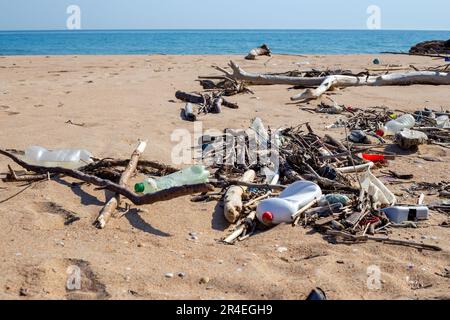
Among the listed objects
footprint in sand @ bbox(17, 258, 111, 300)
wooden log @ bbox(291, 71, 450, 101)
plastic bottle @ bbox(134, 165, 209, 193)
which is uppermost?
wooden log @ bbox(291, 71, 450, 101)

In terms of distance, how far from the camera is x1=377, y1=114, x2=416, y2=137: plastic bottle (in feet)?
17.5

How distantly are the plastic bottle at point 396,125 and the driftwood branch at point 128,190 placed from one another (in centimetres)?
302

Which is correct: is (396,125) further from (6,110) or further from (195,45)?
(195,45)

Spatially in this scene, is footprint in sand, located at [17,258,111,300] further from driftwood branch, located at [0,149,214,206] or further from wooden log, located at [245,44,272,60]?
wooden log, located at [245,44,272,60]

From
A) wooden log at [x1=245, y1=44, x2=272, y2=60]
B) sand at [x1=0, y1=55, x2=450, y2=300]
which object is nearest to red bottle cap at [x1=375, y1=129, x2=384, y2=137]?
sand at [x1=0, y1=55, x2=450, y2=300]

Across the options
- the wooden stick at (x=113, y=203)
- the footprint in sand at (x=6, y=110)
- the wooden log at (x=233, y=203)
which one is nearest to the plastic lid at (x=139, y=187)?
the wooden stick at (x=113, y=203)

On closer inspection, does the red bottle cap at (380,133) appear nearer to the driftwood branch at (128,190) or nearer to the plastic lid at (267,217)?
the plastic lid at (267,217)

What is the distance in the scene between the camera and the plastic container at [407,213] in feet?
10.5

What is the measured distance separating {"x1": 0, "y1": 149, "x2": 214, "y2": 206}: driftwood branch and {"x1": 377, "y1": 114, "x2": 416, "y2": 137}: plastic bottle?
119 inches

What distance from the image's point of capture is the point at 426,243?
289 centimetres

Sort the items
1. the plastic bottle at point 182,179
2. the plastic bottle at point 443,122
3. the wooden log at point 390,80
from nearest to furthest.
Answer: the plastic bottle at point 182,179 → the plastic bottle at point 443,122 → the wooden log at point 390,80

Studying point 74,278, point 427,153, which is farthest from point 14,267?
point 427,153
